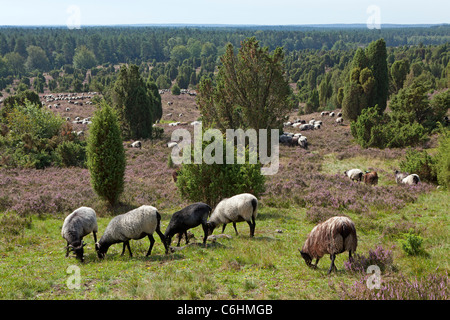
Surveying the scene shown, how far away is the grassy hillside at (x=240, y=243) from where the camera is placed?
8.33 metres

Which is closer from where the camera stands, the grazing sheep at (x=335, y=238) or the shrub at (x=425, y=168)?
the grazing sheep at (x=335, y=238)

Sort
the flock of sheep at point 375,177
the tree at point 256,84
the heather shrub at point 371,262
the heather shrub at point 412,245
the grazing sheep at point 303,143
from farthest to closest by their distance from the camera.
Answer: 1. the grazing sheep at point 303,143
2. the tree at point 256,84
3. the flock of sheep at point 375,177
4. the heather shrub at point 412,245
5. the heather shrub at point 371,262

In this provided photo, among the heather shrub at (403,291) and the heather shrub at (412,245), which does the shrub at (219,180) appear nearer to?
the heather shrub at (412,245)

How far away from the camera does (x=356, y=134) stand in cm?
4300

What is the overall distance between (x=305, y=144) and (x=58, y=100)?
9440cm

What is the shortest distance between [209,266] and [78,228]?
595cm

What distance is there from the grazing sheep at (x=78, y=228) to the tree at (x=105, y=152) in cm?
656

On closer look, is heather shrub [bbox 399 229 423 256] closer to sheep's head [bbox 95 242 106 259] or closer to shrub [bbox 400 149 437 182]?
sheep's head [bbox 95 242 106 259]

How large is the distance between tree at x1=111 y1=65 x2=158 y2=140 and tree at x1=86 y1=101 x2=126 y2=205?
1028 inches

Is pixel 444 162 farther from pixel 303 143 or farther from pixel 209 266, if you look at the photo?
pixel 303 143

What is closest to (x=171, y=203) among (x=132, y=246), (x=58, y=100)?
(x=132, y=246)

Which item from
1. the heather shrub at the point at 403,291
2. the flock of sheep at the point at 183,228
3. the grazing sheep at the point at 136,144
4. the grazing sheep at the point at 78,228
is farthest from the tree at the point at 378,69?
the heather shrub at the point at 403,291
